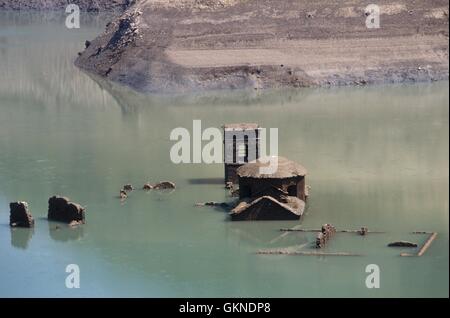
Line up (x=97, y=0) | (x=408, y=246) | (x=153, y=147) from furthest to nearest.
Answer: (x=97, y=0) < (x=153, y=147) < (x=408, y=246)

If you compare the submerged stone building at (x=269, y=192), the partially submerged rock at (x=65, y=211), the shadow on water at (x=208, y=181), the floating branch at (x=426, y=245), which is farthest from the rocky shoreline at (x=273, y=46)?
the floating branch at (x=426, y=245)

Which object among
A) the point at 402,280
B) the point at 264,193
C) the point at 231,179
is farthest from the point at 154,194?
the point at 402,280

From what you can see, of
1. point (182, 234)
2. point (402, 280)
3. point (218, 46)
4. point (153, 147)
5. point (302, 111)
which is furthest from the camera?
point (218, 46)

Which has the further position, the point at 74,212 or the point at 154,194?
the point at 154,194

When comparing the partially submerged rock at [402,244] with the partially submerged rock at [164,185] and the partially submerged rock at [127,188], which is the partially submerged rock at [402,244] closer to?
the partially submerged rock at [164,185]

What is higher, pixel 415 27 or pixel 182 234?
pixel 415 27

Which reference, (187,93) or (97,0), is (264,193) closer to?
(187,93)

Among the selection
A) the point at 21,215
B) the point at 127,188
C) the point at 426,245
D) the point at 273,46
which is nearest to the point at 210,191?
the point at 127,188
